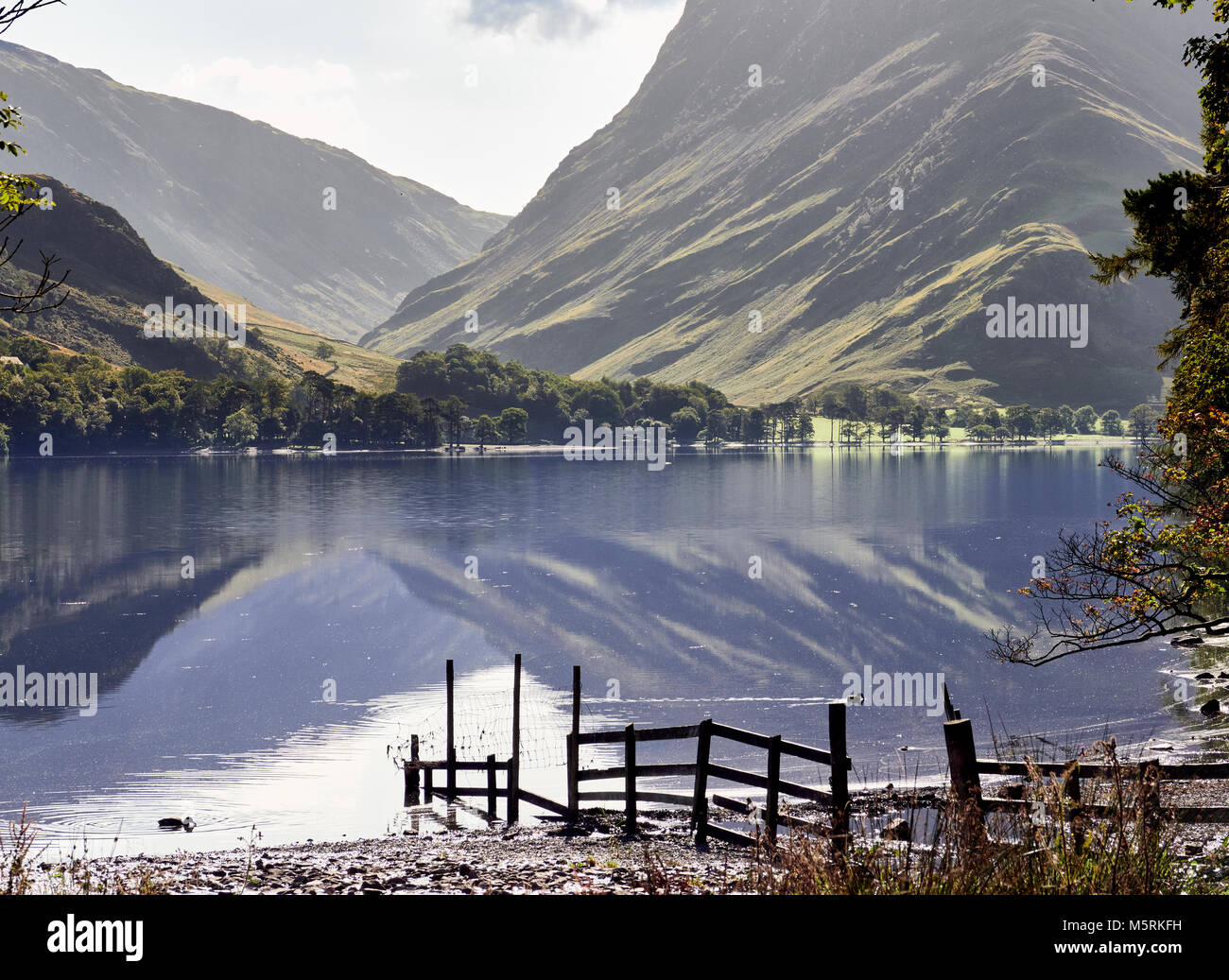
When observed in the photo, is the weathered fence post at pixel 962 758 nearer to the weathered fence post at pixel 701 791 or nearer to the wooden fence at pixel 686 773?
the wooden fence at pixel 686 773

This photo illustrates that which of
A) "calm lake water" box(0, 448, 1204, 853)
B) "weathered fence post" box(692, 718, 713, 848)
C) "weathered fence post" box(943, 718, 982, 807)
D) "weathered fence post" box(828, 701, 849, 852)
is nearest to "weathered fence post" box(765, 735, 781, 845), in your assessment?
"weathered fence post" box(828, 701, 849, 852)

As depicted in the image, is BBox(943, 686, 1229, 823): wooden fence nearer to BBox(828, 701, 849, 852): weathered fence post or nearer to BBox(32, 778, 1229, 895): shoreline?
BBox(32, 778, 1229, 895): shoreline

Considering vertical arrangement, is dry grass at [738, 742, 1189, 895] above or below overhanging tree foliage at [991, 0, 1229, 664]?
below

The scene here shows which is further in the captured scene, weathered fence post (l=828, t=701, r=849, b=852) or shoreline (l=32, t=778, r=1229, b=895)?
weathered fence post (l=828, t=701, r=849, b=852)

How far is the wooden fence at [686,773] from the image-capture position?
19.6 meters

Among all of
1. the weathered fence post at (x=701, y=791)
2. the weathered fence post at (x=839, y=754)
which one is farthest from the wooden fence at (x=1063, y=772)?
the weathered fence post at (x=701, y=791)

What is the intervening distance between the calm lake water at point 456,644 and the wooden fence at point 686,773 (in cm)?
172

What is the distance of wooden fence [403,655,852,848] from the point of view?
64.3 ft

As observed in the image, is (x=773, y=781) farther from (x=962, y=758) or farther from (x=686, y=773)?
(x=962, y=758)

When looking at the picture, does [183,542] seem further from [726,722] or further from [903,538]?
[726,722]

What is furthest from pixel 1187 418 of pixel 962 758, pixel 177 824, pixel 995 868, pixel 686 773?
pixel 177 824

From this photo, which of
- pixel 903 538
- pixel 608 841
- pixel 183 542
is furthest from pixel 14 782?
pixel 903 538

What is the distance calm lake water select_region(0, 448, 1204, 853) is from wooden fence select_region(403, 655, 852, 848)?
1.72 m

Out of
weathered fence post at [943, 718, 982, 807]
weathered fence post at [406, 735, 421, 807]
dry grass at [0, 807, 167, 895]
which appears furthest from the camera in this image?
weathered fence post at [406, 735, 421, 807]
